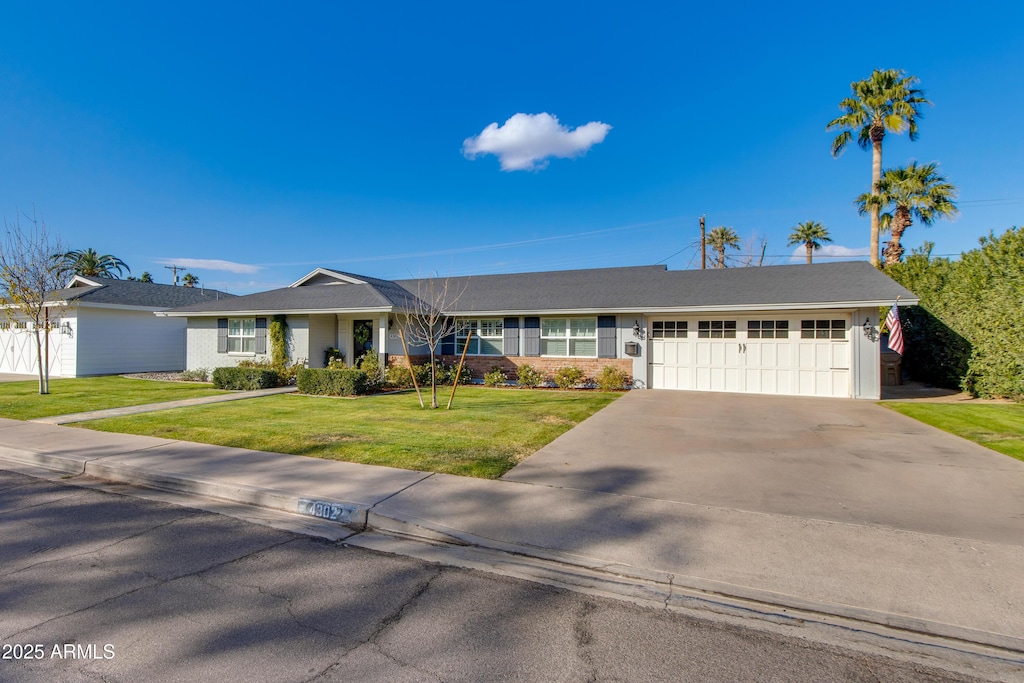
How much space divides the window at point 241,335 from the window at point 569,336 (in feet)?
38.5

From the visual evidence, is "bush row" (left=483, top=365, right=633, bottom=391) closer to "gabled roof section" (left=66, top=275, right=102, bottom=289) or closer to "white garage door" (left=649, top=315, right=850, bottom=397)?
"white garage door" (left=649, top=315, right=850, bottom=397)

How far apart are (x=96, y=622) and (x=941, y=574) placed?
6146 millimetres

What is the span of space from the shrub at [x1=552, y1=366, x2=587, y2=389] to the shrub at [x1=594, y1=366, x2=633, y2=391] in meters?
0.64

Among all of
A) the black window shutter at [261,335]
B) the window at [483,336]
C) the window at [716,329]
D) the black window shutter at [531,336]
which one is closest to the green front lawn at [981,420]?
the window at [716,329]

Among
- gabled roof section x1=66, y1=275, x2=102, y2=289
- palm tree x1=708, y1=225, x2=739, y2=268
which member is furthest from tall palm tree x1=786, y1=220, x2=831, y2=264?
gabled roof section x1=66, y1=275, x2=102, y2=289

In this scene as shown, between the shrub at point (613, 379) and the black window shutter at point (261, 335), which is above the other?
the black window shutter at point (261, 335)

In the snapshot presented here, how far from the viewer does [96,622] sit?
3256 mm

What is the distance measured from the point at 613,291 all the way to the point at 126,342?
70.3ft

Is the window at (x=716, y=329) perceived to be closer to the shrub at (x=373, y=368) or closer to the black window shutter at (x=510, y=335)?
the black window shutter at (x=510, y=335)

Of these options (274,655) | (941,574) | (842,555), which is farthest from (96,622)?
(941,574)

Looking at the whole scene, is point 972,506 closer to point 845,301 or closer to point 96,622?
point 96,622

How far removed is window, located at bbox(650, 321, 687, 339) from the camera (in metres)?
16.4

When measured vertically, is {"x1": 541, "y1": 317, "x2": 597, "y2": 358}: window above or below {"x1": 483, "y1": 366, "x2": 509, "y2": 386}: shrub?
above

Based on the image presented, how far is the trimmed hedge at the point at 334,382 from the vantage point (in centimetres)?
1479
